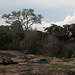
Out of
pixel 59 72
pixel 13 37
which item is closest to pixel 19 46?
pixel 13 37

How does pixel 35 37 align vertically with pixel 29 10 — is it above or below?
below

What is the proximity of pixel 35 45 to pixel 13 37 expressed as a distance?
635 centimetres

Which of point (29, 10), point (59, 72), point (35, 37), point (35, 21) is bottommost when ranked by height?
point (59, 72)

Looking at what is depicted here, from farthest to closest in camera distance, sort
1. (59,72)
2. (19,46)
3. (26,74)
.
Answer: (19,46) → (59,72) → (26,74)

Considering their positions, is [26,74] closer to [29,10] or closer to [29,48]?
[29,48]

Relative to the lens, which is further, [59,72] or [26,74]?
[59,72]

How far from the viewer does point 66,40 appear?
132ft

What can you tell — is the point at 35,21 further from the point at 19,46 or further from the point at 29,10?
the point at 19,46

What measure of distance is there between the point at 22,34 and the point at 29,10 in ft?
58.3

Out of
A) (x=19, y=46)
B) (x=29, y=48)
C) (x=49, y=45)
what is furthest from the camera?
(x=19, y=46)

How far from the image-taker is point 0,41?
126 ft

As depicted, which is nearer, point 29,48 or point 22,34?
point 29,48

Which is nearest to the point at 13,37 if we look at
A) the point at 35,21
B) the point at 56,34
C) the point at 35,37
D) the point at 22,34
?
the point at 22,34

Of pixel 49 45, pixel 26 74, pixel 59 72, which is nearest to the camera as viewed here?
pixel 26 74
